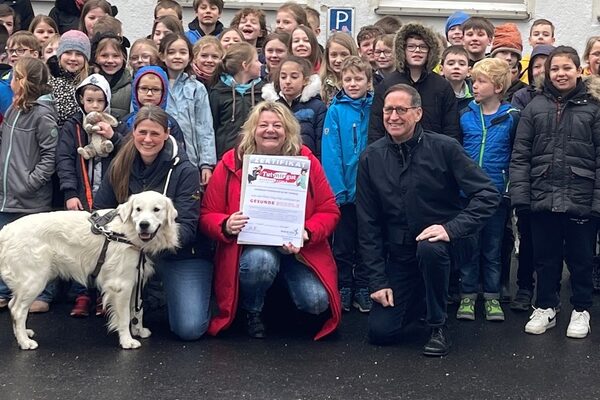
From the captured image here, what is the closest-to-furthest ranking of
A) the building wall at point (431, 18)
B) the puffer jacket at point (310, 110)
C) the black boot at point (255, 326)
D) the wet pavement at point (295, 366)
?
the wet pavement at point (295, 366)
the black boot at point (255, 326)
the puffer jacket at point (310, 110)
the building wall at point (431, 18)

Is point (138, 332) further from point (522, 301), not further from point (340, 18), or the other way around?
point (340, 18)

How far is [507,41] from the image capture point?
9.12 m

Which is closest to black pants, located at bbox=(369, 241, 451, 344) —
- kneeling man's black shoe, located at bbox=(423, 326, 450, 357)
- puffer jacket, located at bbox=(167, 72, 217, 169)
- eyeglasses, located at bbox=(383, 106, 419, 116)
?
kneeling man's black shoe, located at bbox=(423, 326, 450, 357)

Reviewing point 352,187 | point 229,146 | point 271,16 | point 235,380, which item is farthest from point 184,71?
point 271,16

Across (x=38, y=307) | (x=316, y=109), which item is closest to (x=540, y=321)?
(x=316, y=109)

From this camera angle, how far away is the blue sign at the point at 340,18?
1234 centimetres

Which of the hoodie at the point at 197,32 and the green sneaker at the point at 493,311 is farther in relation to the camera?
the hoodie at the point at 197,32

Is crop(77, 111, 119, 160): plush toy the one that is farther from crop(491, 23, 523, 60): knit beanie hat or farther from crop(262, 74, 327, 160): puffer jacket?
crop(491, 23, 523, 60): knit beanie hat

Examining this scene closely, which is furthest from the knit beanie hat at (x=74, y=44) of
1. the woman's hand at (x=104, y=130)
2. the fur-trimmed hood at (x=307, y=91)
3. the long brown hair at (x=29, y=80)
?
the fur-trimmed hood at (x=307, y=91)

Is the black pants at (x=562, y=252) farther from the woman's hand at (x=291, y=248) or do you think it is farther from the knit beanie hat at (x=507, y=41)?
the knit beanie hat at (x=507, y=41)

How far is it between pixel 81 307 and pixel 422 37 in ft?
10.6

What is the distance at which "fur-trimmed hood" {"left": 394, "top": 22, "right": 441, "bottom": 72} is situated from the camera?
308 inches

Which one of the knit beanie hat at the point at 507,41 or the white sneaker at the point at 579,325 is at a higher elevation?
the knit beanie hat at the point at 507,41

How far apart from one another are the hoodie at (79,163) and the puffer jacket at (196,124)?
52 centimetres
